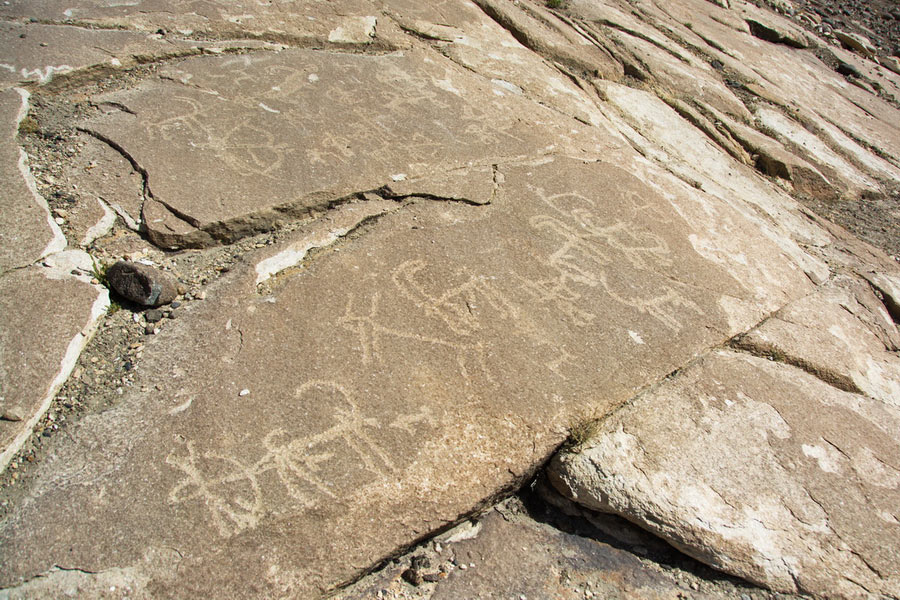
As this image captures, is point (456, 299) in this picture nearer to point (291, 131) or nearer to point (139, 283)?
point (139, 283)

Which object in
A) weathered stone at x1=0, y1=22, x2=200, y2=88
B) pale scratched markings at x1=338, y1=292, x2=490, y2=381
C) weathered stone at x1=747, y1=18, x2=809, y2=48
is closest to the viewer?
pale scratched markings at x1=338, y1=292, x2=490, y2=381

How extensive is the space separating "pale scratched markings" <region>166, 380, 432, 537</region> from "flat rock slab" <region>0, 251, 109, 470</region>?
449 millimetres

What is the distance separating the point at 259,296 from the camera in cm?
213

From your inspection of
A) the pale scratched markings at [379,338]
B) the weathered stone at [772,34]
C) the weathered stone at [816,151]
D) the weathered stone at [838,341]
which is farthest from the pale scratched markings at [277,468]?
the weathered stone at [772,34]

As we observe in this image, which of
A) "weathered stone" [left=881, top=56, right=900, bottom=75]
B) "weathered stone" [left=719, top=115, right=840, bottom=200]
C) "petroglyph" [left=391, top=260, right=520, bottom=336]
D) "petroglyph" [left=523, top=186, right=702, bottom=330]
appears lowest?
"petroglyph" [left=391, top=260, right=520, bottom=336]

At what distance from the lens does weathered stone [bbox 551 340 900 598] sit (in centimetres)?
171

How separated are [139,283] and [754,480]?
82.9 inches

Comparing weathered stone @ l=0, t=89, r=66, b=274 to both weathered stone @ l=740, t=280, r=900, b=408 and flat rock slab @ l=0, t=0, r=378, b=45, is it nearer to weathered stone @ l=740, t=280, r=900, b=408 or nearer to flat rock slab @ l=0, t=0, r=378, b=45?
flat rock slab @ l=0, t=0, r=378, b=45

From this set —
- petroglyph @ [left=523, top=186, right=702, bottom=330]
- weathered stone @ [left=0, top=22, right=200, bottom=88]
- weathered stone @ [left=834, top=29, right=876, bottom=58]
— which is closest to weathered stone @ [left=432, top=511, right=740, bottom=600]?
petroglyph @ [left=523, top=186, right=702, bottom=330]

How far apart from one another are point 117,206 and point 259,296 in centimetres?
77

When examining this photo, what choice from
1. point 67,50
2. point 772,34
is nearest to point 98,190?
point 67,50

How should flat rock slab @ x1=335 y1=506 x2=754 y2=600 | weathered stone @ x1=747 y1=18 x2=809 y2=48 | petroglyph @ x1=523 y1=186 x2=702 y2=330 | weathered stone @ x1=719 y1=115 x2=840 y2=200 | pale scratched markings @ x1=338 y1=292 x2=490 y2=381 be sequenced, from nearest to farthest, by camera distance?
flat rock slab @ x1=335 y1=506 x2=754 y2=600, pale scratched markings @ x1=338 y1=292 x2=490 y2=381, petroglyph @ x1=523 y1=186 x2=702 y2=330, weathered stone @ x1=719 y1=115 x2=840 y2=200, weathered stone @ x1=747 y1=18 x2=809 y2=48

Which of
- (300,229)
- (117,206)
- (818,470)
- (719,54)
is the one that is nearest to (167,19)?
(117,206)

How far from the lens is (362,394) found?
6.07 ft
